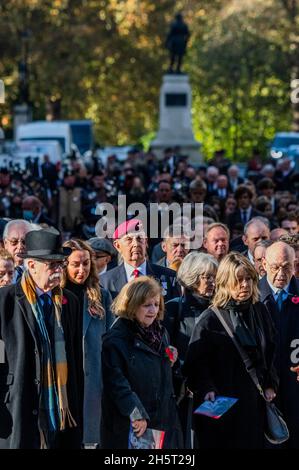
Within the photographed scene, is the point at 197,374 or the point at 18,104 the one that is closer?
the point at 197,374

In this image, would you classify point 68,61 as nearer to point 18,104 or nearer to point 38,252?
point 18,104

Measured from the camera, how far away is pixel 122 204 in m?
18.0

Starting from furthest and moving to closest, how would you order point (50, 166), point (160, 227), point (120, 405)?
point (50, 166), point (160, 227), point (120, 405)

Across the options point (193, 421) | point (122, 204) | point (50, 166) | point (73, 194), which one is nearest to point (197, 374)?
point (193, 421)

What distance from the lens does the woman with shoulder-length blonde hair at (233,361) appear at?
982 centimetres

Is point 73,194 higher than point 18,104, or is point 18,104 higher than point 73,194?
point 18,104

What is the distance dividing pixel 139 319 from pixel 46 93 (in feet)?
156

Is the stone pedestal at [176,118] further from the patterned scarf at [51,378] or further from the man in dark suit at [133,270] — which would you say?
the patterned scarf at [51,378]

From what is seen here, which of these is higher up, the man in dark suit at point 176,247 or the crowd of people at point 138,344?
the man in dark suit at point 176,247

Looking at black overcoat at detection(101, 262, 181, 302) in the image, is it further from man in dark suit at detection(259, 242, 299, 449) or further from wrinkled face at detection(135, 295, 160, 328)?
wrinkled face at detection(135, 295, 160, 328)

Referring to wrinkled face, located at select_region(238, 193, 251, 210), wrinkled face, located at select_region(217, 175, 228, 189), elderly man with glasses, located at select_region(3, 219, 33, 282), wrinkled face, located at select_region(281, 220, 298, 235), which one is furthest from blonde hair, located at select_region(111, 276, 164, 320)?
wrinkled face, located at select_region(217, 175, 228, 189)

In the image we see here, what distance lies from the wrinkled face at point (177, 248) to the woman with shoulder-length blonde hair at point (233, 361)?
8.79 ft

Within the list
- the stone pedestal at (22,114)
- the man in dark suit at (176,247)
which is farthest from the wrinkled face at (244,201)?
the stone pedestal at (22,114)
